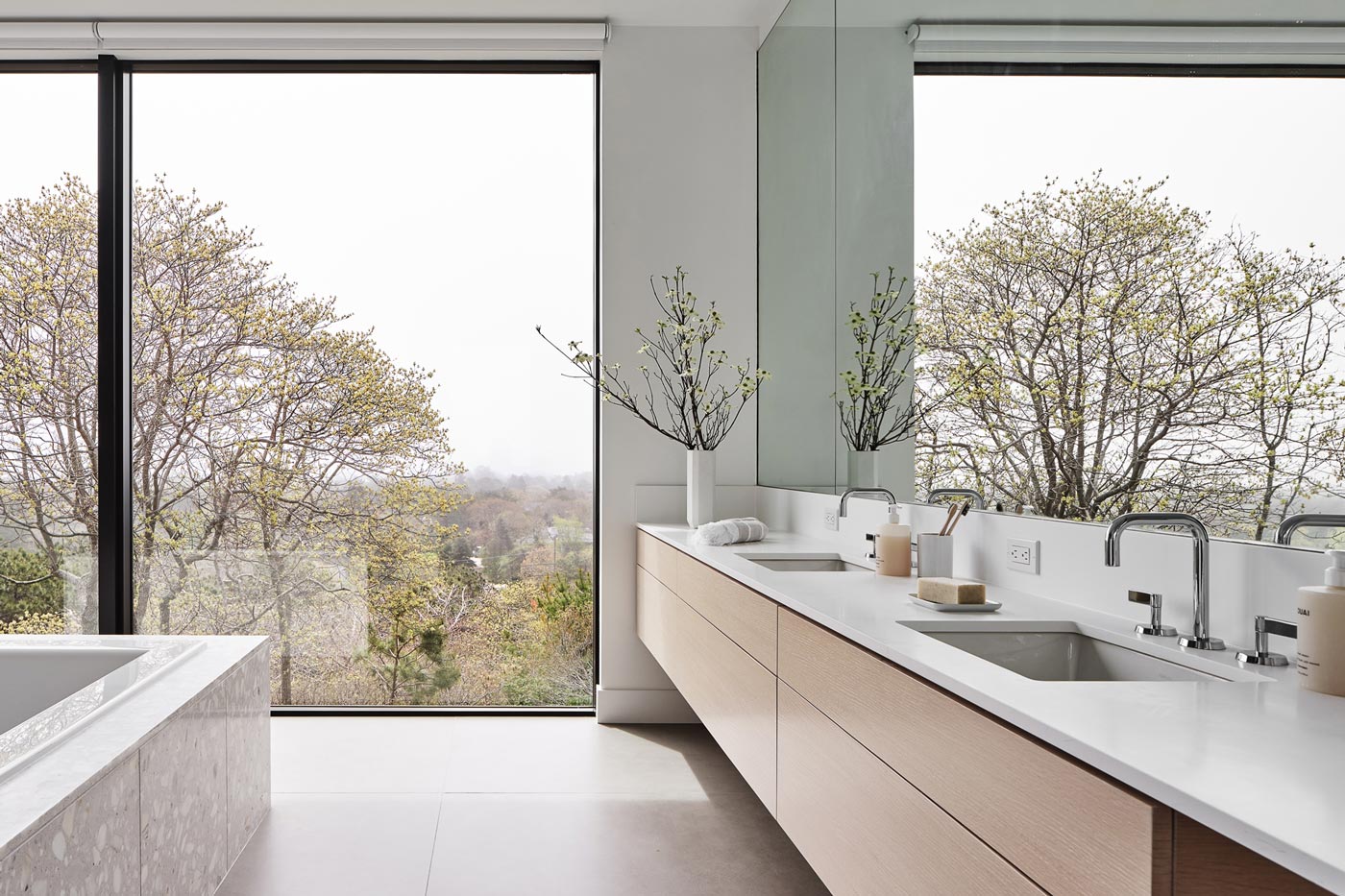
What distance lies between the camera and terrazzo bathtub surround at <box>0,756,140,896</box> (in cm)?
129

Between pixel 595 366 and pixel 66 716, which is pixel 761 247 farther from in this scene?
pixel 66 716

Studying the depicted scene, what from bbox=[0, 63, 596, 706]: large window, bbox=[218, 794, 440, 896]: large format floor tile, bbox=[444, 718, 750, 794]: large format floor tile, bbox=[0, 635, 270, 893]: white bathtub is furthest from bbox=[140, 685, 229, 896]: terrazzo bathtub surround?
bbox=[0, 63, 596, 706]: large window

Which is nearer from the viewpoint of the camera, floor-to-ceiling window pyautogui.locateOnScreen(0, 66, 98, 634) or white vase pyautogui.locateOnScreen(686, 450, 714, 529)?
white vase pyautogui.locateOnScreen(686, 450, 714, 529)

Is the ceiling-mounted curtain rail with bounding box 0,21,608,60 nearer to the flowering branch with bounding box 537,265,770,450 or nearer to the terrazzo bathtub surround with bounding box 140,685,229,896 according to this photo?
the flowering branch with bounding box 537,265,770,450

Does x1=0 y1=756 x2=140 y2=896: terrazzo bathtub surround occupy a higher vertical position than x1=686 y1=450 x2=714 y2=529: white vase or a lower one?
lower

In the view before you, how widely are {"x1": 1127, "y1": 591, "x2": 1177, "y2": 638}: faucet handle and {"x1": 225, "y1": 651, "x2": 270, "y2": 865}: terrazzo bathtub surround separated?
2.07 meters

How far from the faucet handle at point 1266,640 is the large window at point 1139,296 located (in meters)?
0.15

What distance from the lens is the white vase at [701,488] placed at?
11.1 feet

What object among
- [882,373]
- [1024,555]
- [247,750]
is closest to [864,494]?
[882,373]

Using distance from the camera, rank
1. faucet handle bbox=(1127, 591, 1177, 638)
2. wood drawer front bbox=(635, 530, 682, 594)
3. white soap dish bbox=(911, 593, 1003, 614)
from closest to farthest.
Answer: faucet handle bbox=(1127, 591, 1177, 638) < white soap dish bbox=(911, 593, 1003, 614) < wood drawer front bbox=(635, 530, 682, 594)

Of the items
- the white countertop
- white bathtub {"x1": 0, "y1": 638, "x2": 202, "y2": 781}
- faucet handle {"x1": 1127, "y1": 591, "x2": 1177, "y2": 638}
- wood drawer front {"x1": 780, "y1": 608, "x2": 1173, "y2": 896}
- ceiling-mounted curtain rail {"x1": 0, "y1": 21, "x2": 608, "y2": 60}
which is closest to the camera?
the white countertop

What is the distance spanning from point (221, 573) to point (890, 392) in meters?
2.77

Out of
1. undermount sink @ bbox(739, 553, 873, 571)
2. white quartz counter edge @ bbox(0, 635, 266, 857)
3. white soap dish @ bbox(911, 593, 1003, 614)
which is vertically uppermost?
white soap dish @ bbox(911, 593, 1003, 614)

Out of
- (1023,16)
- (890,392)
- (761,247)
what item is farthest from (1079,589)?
(761,247)
